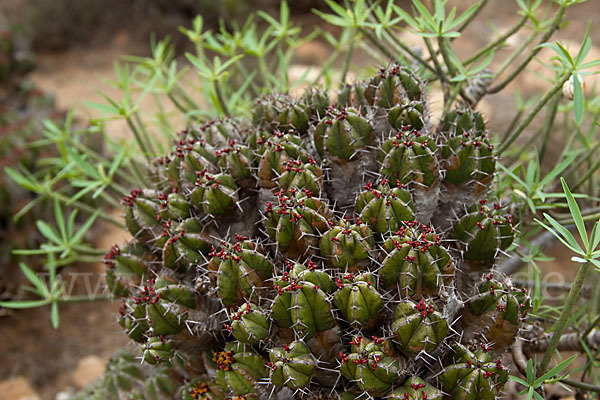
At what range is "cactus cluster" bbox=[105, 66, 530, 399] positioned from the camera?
4.87 feet

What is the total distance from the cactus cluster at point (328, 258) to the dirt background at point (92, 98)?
0.39 meters

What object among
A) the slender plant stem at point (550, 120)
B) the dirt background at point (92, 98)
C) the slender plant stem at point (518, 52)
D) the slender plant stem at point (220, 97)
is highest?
the slender plant stem at point (518, 52)

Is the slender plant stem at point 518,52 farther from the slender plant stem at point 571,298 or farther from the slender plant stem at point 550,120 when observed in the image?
the slender plant stem at point 571,298

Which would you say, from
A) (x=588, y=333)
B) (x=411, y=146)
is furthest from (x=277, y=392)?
(x=588, y=333)

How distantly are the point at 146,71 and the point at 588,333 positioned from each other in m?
2.81

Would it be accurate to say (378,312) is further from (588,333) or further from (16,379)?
(16,379)

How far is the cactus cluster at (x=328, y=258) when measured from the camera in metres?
1.48

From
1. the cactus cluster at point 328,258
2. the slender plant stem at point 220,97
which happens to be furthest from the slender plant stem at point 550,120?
the slender plant stem at point 220,97

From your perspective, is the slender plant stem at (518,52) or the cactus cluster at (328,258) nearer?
the cactus cluster at (328,258)

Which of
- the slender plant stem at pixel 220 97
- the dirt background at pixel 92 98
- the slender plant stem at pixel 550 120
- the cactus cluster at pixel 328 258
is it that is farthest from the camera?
the dirt background at pixel 92 98

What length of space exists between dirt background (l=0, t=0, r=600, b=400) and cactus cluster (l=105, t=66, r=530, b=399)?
1.28ft

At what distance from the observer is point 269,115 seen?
2086mm

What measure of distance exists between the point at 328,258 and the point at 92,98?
22.0 ft

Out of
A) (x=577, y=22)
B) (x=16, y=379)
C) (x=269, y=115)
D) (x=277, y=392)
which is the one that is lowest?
(x=16, y=379)
